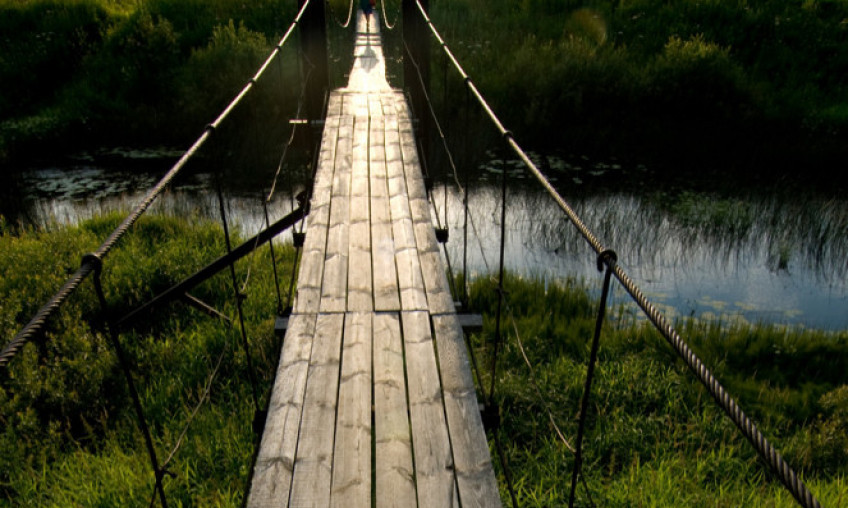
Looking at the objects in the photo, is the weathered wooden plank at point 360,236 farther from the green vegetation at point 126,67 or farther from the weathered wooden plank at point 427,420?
the green vegetation at point 126,67

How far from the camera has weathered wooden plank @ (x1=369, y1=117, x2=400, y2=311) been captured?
9.98 feet

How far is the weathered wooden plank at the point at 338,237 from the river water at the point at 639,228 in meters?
1.60

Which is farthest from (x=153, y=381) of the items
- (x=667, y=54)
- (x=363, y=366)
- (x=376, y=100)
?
(x=667, y=54)

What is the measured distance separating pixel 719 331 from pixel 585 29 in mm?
9659

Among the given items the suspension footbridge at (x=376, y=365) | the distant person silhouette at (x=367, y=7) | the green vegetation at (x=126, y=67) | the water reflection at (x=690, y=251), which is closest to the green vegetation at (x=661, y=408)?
the water reflection at (x=690, y=251)

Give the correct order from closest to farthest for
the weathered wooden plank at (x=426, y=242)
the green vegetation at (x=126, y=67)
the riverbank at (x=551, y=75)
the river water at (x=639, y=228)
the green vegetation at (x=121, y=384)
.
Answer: the weathered wooden plank at (x=426, y=242) → the green vegetation at (x=121, y=384) → the river water at (x=639, y=228) → the riverbank at (x=551, y=75) → the green vegetation at (x=126, y=67)

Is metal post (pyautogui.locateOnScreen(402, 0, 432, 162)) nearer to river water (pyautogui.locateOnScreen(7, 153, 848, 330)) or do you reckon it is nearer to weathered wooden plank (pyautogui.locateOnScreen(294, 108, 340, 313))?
river water (pyautogui.locateOnScreen(7, 153, 848, 330))

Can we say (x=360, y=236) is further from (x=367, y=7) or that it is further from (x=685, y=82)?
(x=685, y=82)

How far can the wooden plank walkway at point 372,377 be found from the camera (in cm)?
197

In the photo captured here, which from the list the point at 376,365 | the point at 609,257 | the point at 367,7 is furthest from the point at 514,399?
the point at 367,7

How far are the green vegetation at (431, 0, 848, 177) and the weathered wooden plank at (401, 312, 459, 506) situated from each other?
8.72 m

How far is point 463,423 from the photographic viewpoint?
2.21 m

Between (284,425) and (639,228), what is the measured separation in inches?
277

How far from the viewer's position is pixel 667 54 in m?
11.8
